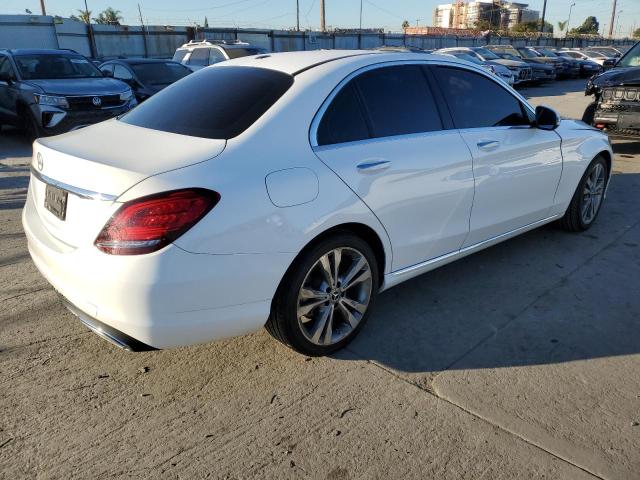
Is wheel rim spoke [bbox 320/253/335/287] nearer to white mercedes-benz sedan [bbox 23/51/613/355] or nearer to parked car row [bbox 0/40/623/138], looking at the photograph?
white mercedes-benz sedan [bbox 23/51/613/355]

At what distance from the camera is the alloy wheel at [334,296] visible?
2.92m

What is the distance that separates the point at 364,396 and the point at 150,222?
4.49ft

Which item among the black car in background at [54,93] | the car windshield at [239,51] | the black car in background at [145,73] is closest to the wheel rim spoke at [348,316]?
the black car in background at [54,93]

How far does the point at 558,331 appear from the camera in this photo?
3398 mm

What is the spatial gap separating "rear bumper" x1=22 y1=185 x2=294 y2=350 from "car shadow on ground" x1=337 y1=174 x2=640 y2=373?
900 mm

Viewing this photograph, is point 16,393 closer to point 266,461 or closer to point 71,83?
point 266,461

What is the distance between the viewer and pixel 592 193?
5148 mm

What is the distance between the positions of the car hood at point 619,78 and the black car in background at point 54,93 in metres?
7.77

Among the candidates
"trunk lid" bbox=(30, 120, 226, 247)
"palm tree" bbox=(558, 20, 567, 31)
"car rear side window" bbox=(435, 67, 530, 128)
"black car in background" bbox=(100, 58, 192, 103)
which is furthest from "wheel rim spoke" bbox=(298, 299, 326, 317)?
"palm tree" bbox=(558, 20, 567, 31)

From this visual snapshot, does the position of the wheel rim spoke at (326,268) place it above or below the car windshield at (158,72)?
below

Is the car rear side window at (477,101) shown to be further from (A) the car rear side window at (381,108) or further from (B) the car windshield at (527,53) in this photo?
(B) the car windshield at (527,53)

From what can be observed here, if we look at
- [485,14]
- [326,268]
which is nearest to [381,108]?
[326,268]

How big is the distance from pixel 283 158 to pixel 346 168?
0.39 meters

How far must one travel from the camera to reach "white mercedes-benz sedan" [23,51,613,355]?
7.82ft
